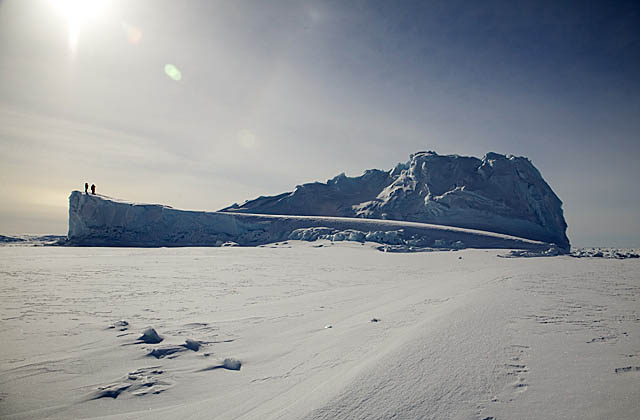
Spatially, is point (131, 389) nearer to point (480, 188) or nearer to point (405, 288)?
point (405, 288)

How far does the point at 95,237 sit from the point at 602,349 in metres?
31.8

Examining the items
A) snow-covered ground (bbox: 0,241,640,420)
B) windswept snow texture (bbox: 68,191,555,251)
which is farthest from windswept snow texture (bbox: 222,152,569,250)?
snow-covered ground (bbox: 0,241,640,420)

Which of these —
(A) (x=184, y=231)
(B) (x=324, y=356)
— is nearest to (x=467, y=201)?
(A) (x=184, y=231)

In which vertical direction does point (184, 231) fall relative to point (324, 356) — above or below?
above

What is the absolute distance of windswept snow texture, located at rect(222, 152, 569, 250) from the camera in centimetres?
3659

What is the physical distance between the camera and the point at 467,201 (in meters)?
36.7

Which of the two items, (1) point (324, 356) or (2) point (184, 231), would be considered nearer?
(1) point (324, 356)

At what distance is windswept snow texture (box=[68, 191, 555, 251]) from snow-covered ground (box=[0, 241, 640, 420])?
19.7m

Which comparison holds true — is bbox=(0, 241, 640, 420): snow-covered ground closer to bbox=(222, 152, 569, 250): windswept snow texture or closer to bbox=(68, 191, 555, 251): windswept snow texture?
bbox=(68, 191, 555, 251): windswept snow texture

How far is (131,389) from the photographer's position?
2.42 meters

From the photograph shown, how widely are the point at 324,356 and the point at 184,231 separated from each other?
90.9 ft

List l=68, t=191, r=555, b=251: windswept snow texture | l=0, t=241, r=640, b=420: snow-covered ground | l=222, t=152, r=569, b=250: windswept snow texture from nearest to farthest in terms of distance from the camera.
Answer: l=0, t=241, r=640, b=420: snow-covered ground, l=68, t=191, r=555, b=251: windswept snow texture, l=222, t=152, r=569, b=250: windswept snow texture

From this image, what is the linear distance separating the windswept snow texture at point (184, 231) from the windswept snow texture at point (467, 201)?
961 cm

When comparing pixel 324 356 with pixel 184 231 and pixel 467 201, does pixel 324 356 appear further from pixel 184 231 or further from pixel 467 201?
pixel 467 201
